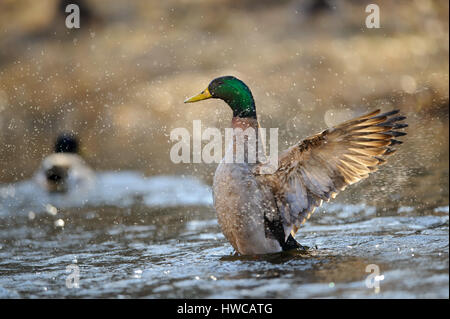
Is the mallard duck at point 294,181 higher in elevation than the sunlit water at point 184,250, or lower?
higher

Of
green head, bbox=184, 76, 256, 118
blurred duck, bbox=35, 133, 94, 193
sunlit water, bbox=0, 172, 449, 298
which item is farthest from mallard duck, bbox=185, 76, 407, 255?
blurred duck, bbox=35, 133, 94, 193

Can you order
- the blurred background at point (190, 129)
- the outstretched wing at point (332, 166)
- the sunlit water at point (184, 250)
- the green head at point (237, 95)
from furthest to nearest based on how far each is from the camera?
the green head at point (237, 95)
the outstretched wing at point (332, 166)
the blurred background at point (190, 129)
the sunlit water at point (184, 250)

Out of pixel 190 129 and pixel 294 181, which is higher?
pixel 190 129

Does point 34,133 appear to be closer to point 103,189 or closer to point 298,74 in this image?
point 103,189

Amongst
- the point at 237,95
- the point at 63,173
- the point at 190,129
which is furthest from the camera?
the point at 190,129

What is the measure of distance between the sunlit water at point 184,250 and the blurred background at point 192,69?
173cm

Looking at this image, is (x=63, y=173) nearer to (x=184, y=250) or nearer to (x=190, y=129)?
(x=190, y=129)

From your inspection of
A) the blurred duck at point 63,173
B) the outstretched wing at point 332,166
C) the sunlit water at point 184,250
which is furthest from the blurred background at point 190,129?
the outstretched wing at point 332,166

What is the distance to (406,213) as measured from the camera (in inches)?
256

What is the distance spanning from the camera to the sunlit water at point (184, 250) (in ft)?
14.0

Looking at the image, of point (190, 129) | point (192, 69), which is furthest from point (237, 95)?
point (192, 69)

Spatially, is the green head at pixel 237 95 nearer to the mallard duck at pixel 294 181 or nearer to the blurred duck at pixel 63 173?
the mallard duck at pixel 294 181

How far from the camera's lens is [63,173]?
8852mm

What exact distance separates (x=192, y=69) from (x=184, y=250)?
6.35 metres
